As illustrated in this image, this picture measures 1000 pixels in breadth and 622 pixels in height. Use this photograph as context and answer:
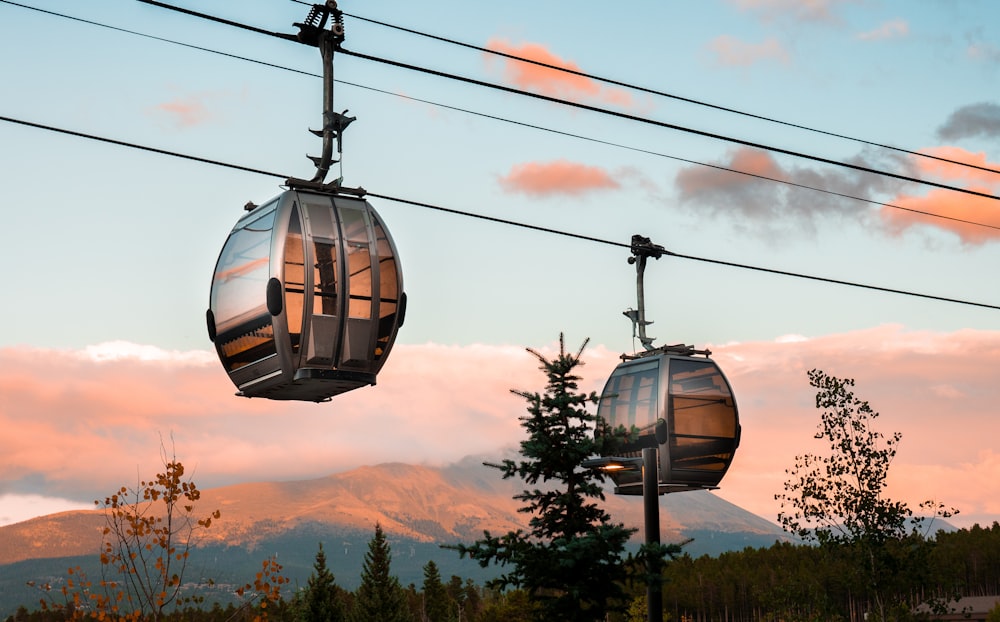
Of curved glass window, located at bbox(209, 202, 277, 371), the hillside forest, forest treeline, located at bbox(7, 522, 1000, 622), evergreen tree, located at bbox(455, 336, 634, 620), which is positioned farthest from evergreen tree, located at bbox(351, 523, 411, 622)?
curved glass window, located at bbox(209, 202, 277, 371)

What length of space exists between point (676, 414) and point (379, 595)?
105 meters

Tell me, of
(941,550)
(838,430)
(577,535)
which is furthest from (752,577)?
(577,535)

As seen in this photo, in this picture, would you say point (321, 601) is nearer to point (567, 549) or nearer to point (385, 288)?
point (567, 549)

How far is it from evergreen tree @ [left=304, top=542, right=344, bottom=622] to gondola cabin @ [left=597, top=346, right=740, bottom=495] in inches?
3479

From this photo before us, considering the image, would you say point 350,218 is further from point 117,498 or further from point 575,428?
point 575,428

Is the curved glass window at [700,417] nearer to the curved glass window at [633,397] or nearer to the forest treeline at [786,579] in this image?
the curved glass window at [633,397]

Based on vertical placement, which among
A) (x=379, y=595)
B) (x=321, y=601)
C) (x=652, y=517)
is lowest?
(x=321, y=601)

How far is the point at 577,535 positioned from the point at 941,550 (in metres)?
158

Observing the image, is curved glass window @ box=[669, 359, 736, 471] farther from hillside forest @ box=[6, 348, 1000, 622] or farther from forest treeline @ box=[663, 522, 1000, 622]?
forest treeline @ box=[663, 522, 1000, 622]

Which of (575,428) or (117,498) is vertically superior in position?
(575,428)

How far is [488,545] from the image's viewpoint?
2445 centimetres

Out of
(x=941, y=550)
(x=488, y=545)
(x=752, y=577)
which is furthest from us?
(x=752, y=577)


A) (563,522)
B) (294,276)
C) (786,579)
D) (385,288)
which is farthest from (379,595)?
(294,276)

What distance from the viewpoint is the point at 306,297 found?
46.5 feet
